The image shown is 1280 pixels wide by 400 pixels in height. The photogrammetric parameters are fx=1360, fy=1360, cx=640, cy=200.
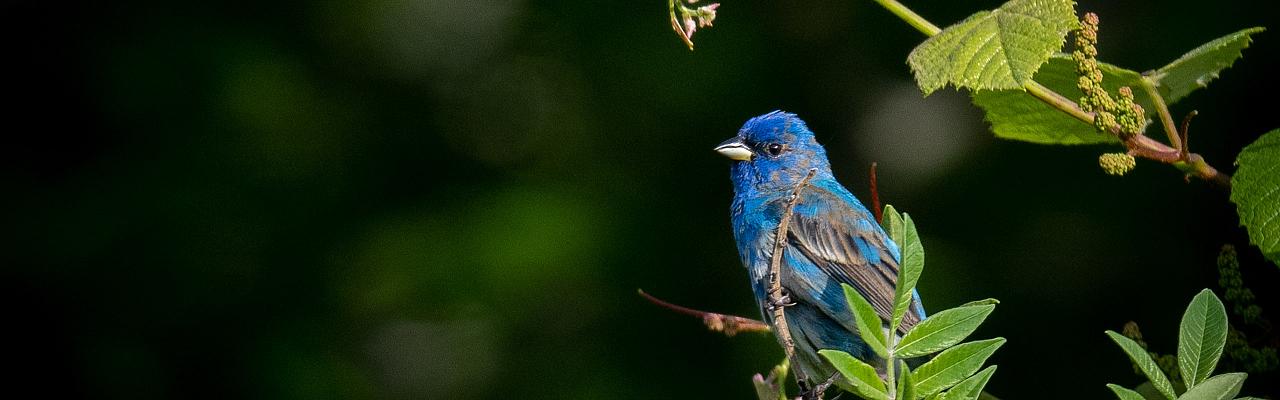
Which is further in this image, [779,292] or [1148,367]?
[779,292]

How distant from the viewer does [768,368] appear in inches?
172

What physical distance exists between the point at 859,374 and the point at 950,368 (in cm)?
9

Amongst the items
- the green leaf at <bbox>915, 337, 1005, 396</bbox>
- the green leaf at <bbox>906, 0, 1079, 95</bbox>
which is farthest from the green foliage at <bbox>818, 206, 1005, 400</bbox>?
the green leaf at <bbox>906, 0, 1079, 95</bbox>

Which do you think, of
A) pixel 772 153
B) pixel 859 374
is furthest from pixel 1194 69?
pixel 772 153

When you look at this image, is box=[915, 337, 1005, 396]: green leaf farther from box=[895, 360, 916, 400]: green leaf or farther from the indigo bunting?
the indigo bunting

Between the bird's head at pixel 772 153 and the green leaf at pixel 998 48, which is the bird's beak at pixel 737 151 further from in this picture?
the green leaf at pixel 998 48

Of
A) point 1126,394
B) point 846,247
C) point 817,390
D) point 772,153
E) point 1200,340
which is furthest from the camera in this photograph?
point 772,153

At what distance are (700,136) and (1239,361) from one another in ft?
11.0

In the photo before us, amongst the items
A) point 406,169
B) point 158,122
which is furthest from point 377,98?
point 158,122

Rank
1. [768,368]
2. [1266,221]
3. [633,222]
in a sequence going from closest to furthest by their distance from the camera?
[1266,221] → [768,368] → [633,222]

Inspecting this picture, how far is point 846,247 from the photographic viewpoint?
2.73m

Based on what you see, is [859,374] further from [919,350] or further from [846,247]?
[846,247]

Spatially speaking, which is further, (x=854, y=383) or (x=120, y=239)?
(x=120, y=239)

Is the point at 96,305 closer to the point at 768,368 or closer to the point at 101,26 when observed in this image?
the point at 101,26
